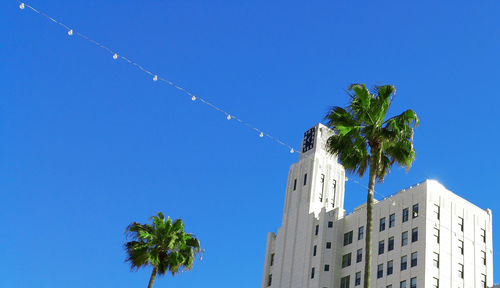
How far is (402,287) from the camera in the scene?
83312mm


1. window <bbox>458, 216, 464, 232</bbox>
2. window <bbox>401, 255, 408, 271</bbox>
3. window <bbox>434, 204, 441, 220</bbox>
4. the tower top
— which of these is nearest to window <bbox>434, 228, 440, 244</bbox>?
window <bbox>434, 204, 441, 220</bbox>

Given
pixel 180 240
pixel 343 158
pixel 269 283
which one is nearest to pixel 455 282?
pixel 269 283

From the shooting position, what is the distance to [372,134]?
36812 mm

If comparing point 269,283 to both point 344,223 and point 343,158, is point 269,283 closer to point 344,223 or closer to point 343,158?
point 344,223

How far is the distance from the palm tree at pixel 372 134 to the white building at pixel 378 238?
1835 inches

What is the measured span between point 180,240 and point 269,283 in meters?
50.7

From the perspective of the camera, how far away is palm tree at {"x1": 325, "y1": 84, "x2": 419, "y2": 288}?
37.0 metres

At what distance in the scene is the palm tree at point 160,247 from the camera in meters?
50.9

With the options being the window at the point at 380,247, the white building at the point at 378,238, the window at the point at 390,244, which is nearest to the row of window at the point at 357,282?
the white building at the point at 378,238

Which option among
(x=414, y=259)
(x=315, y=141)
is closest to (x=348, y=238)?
(x=414, y=259)

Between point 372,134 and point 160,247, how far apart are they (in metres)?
21.0

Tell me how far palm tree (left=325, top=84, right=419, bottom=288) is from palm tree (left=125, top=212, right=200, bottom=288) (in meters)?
17.6

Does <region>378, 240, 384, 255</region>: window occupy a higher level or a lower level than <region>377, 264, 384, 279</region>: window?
higher

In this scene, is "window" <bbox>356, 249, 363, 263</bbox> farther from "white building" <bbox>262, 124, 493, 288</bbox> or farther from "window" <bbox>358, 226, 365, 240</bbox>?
"window" <bbox>358, 226, 365, 240</bbox>
